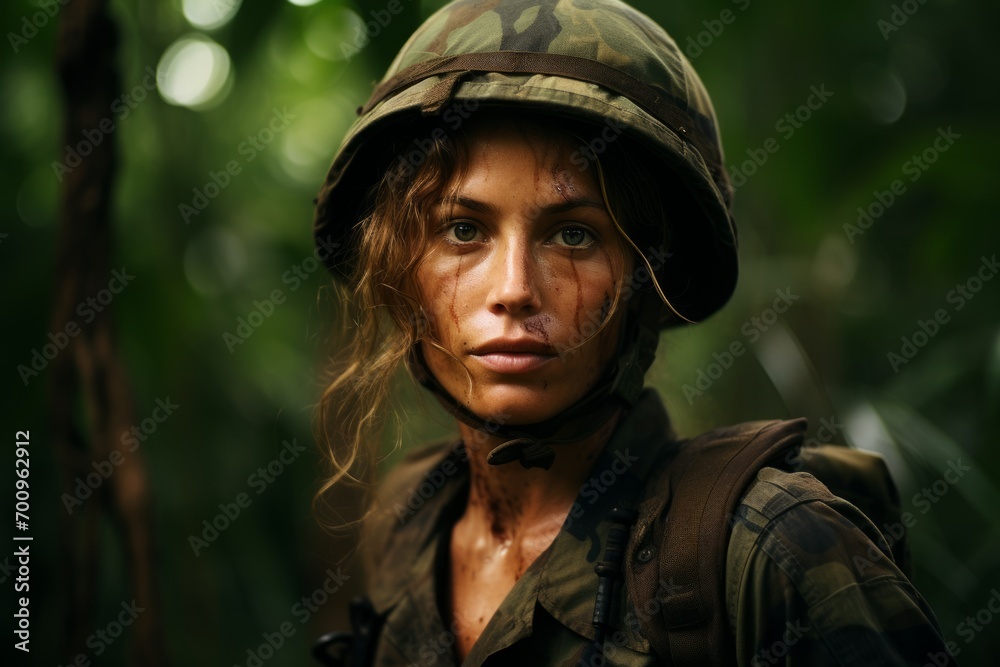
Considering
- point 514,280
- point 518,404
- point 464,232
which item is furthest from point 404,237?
point 518,404

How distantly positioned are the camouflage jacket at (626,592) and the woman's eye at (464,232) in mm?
501

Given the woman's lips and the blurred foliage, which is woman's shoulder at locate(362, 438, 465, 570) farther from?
the woman's lips

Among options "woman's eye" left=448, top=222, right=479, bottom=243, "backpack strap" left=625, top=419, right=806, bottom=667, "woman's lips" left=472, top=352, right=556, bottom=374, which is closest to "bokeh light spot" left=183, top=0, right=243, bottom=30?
"woman's eye" left=448, top=222, right=479, bottom=243

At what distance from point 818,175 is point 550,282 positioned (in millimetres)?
1750

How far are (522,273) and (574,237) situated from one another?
15 centimetres

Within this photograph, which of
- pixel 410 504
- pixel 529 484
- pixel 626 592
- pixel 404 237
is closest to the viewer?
pixel 626 592

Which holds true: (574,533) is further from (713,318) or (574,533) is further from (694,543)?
(713,318)

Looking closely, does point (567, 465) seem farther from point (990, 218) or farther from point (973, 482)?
point (990, 218)

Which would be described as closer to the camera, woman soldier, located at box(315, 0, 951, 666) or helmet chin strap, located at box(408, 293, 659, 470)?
woman soldier, located at box(315, 0, 951, 666)

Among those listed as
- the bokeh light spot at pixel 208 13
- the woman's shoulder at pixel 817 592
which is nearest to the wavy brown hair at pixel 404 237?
the woman's shoulder at pixel 817 592

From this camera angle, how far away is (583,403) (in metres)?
1.64

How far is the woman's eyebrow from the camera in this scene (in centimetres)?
156

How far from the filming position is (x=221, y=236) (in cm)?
378

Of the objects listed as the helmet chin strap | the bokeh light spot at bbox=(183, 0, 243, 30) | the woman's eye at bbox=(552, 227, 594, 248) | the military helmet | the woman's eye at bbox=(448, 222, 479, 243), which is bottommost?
the helmet chin strap
